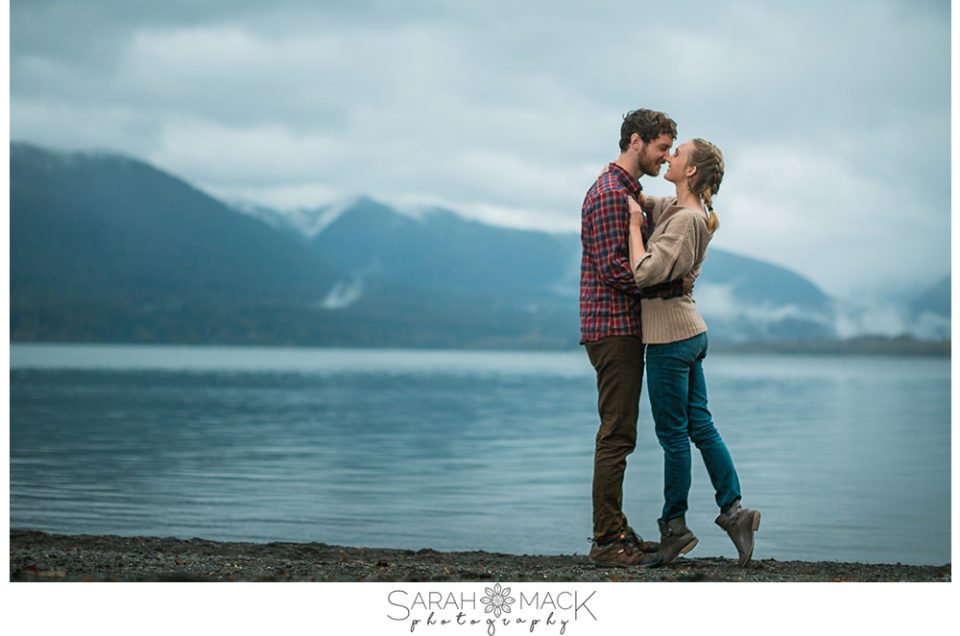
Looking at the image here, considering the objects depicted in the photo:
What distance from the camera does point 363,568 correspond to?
3934 millimetres

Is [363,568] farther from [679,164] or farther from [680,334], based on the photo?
[679,164]

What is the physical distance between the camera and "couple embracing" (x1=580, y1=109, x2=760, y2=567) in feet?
12.8

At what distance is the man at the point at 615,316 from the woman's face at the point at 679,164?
0.12 ft

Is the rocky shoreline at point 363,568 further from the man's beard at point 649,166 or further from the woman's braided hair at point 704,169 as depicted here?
the man's beard at point 649,166

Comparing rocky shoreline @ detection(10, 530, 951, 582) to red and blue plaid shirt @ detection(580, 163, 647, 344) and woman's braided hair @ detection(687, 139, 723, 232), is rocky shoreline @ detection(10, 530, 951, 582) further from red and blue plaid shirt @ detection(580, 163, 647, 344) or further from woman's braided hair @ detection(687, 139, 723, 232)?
woman's braided hair @ detection(687, 139, 723, 232)

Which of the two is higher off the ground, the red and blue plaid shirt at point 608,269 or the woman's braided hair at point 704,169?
the woman's braided hair at point 704,169

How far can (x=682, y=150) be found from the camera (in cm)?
409

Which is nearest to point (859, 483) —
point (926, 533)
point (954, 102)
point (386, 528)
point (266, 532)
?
point (926, 533)

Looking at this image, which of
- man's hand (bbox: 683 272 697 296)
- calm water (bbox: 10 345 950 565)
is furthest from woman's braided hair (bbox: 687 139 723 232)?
calm water (bbox: 10 345 950 565)

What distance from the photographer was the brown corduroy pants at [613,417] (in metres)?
3.94

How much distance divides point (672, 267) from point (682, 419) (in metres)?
0.66
